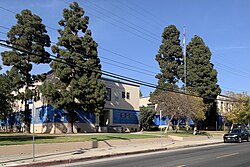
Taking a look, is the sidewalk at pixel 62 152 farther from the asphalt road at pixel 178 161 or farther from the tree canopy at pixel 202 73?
the tree canopy at pixel 202 73

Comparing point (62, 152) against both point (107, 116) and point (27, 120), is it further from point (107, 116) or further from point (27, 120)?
point (107, 116)

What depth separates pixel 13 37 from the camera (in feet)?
119

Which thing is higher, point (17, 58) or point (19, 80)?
point (17, 58)

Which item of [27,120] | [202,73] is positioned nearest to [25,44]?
[27,120]

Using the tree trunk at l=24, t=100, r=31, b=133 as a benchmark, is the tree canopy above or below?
above

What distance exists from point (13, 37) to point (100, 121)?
56.9 feet

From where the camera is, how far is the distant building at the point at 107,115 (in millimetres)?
41531

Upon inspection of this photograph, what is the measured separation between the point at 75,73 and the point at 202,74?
82.9 feet

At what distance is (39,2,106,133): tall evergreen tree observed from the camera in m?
35.2

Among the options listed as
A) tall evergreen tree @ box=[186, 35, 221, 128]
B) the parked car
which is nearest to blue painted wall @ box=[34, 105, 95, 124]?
tall evergreen tree @ box=[186, 35, 221, 128]

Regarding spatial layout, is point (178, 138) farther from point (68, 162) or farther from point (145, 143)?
point (68, 162)

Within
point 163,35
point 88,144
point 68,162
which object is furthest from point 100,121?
point 68,162

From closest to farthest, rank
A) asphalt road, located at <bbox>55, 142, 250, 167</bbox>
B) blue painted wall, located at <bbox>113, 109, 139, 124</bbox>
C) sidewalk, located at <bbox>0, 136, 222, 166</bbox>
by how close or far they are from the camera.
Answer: asphalt road, located at <bbox>55, 142, 250, 167</bbox> < sidewalk, located at <bbox>0, 136, 222, 166</bbox> < blue painted wall, located at <bbox>113, 109, 139, 124</bbox>

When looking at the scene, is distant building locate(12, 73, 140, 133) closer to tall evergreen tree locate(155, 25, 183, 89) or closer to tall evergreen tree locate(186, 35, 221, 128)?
tall evergreen tree locate(155, 25, 183, 89)
